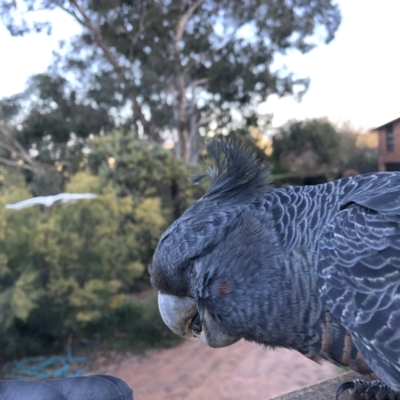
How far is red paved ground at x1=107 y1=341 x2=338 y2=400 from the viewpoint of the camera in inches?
147

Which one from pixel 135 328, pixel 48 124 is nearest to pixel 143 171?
pixel 135 328

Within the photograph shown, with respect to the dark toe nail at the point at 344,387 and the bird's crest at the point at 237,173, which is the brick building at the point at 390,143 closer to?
the bird's crest at the point at 237,173

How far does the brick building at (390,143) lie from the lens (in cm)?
252

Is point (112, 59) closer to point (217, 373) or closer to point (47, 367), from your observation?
point (47, 367)

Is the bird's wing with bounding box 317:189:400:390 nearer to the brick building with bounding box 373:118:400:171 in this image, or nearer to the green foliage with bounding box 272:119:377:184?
the brick building with bounding box 373:118:400:171

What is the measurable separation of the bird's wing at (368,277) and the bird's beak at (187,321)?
0.43 meters

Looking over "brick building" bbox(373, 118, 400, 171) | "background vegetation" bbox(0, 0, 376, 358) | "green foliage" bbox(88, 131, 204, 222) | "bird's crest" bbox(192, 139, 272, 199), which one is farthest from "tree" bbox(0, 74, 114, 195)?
"bird's crest" bbox(192, 139, 272, 199)

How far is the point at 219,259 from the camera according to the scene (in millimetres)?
1213

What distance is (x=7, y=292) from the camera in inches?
147

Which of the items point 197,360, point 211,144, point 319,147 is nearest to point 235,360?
point 197,360

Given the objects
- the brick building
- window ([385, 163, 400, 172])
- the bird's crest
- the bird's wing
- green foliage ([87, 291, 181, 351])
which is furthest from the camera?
green foliage ([87, 291, 181, 351])

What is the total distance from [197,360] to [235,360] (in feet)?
1.43

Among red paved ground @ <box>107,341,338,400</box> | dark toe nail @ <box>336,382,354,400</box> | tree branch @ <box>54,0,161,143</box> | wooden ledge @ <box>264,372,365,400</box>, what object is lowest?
red paved ground @ <box>107,341,338,400</box>

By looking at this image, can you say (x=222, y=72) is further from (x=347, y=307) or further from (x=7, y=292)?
(x=347, y=307)
